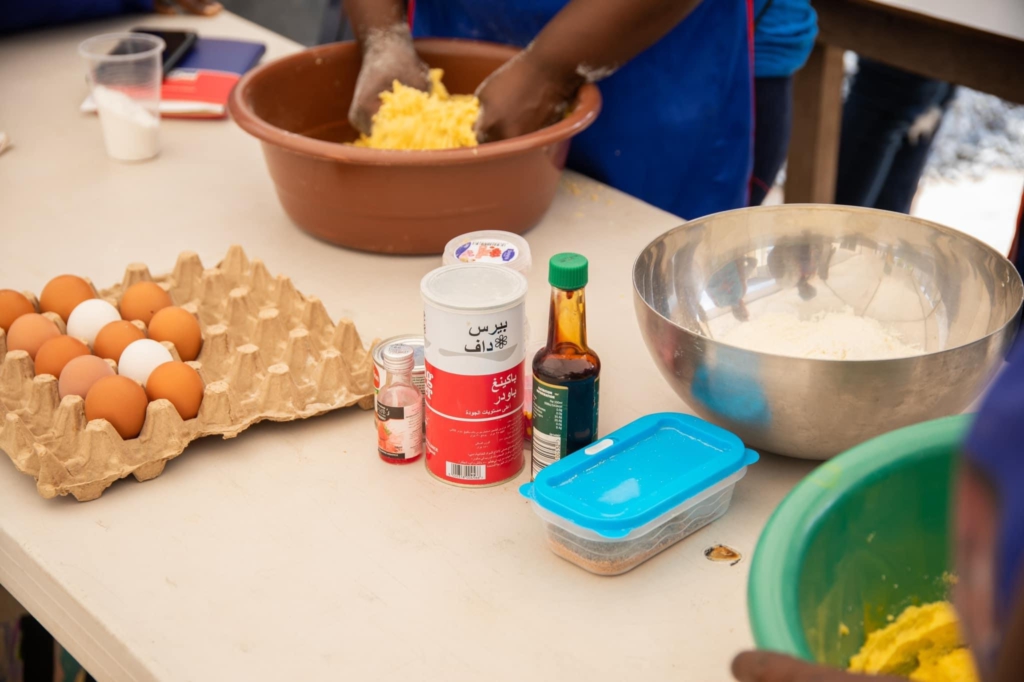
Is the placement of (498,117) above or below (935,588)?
above

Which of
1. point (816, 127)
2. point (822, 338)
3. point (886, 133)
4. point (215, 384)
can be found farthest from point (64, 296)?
point (886, 133)

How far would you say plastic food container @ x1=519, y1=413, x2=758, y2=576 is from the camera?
0.76m

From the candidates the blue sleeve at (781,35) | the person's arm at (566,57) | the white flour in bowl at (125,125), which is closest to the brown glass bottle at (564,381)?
the person's arm at (566,57)

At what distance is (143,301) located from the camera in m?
1.09

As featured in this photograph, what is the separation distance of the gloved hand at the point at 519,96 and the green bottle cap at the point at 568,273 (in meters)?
0.56

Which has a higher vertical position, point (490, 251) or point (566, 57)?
point (566, 57)

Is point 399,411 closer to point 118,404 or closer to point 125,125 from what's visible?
point 118,404

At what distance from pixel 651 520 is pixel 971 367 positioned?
0.32 m

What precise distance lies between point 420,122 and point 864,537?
0.91 meters

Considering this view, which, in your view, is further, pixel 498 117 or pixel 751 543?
pixel 498 117

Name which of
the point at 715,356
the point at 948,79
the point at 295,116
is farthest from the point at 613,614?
the point at 948,79

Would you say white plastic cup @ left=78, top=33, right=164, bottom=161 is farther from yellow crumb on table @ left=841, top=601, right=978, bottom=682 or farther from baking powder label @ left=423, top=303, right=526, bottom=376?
yellow crumb on table @ left=841, top=601, right=978, bottom=682

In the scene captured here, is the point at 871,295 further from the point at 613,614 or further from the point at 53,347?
the point at 53,347

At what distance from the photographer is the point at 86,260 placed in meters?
1.31
